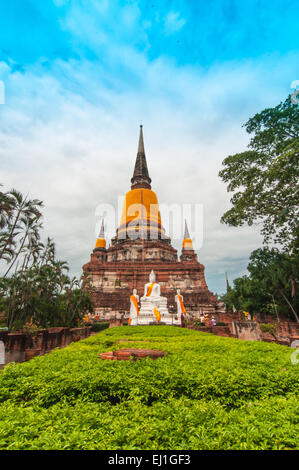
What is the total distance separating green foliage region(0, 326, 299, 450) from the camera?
2.17 m

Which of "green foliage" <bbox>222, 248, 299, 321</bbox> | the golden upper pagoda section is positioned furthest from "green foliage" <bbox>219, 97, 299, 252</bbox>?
the golden upper pagoda section

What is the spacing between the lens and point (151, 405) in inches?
131

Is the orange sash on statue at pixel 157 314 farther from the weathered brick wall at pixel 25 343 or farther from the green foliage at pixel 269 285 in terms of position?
the green foliage at pixel 269 285

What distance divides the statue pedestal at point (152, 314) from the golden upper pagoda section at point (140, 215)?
18.9 meters

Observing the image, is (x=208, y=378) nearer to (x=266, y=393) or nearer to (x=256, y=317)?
(x=266, y=393)

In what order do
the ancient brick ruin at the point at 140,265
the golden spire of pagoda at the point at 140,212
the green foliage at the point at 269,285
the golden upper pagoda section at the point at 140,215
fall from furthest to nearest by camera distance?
the golden spire of pagoda at the point at 140,212 → the golden upper pagoda section at the point at 140,215 → the ancient brick ruin at the point at 140,265 → the green foliage at the point at 269,285

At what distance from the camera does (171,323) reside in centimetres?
1609

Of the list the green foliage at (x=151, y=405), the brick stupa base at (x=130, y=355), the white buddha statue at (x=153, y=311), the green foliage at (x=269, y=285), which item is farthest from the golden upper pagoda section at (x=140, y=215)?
the green foliage at (x=151, y=405)

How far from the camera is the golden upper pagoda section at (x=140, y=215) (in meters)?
36.6

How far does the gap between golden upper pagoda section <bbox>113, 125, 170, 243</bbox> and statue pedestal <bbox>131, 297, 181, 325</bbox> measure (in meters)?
18.9

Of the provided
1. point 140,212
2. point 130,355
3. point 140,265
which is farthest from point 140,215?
point 130,355

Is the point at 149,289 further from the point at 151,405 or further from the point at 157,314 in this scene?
the point at 151,405

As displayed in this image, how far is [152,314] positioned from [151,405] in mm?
13125
